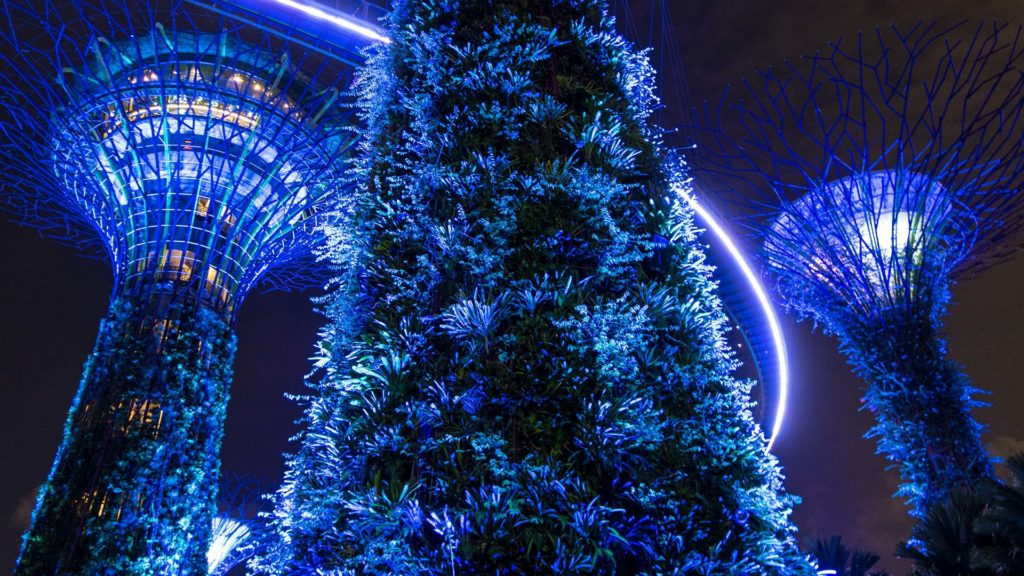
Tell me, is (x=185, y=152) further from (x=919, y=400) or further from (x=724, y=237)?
(x=919, y=400)

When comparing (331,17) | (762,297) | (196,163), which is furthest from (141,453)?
(762,297)

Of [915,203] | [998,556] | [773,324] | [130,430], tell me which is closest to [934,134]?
[915,203]

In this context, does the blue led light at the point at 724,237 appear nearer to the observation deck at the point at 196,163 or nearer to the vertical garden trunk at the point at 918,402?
the observation deck at the point at 196,163

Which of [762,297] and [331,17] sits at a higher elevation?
[331,17]

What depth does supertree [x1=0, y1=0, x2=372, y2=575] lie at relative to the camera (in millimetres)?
9094

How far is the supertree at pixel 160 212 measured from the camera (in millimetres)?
9094

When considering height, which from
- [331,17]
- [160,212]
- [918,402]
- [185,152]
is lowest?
[918,402]

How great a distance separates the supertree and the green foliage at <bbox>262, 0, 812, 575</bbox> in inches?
232

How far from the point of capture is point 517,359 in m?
2.64

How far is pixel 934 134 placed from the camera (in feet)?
29.6

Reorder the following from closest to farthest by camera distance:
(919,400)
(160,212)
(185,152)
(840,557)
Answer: (840,557)
(919,400)
(160,212)
(185,152)

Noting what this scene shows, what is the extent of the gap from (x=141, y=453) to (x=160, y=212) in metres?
4.38

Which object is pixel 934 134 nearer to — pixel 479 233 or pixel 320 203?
pixel 479 233

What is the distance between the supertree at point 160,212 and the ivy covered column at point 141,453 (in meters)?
0.02
